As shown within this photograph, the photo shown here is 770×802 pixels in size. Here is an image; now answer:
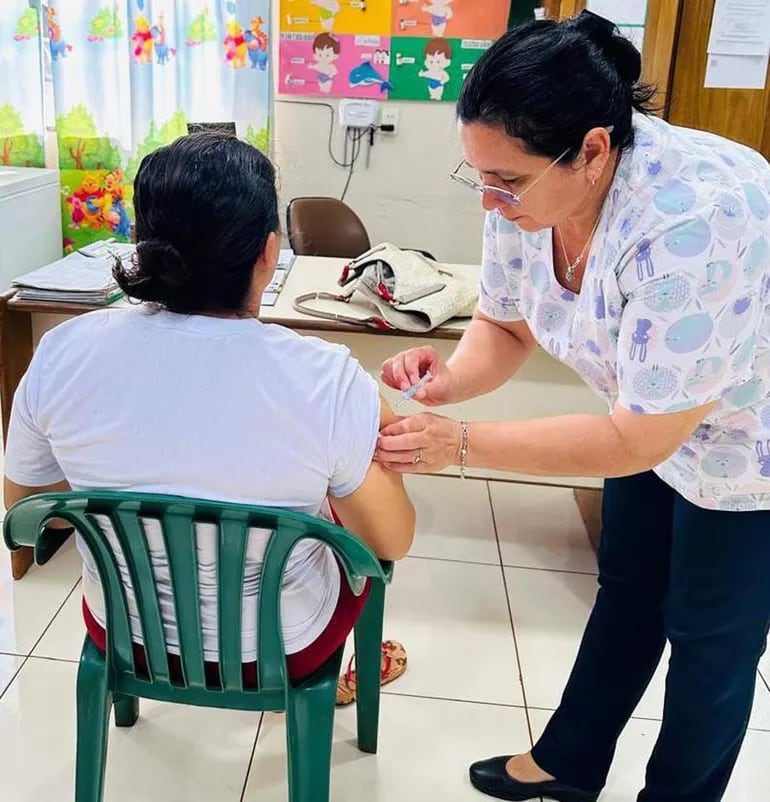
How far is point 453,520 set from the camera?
2637mm

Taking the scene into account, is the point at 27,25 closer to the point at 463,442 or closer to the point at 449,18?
the point at 449,18

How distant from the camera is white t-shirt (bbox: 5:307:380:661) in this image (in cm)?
102

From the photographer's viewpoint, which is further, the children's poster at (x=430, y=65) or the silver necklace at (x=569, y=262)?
the children's poster at (x=430, y=65)

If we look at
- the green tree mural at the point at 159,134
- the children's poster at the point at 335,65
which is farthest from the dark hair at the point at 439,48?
the green tree mural at the point at 159,134

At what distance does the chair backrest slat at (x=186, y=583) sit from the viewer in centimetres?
104

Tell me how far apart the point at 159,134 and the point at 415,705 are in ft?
9.88

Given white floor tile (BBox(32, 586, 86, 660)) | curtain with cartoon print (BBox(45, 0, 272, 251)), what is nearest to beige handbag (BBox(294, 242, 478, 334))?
white floor tile (BBox(32, 586, 86, 660))

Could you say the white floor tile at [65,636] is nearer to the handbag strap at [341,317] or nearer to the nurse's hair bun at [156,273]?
the handbag strap at [341,317]

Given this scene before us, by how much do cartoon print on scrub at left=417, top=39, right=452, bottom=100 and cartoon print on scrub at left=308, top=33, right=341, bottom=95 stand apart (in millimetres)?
392

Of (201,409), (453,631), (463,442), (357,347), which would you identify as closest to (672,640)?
(463,442)

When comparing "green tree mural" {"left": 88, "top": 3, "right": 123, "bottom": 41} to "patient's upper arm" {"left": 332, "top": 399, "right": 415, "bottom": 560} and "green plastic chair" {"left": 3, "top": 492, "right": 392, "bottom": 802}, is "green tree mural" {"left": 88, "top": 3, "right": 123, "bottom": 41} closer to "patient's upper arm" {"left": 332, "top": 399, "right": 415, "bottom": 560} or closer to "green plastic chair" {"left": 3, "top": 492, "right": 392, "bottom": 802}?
"green plastic chair" {"left": 3, "top": 492, "right": 392, "bottom": 802}

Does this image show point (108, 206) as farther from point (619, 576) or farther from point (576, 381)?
point (619, 576)

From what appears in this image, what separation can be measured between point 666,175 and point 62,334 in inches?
30.4

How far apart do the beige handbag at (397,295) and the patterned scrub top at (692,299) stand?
3.03 ft
